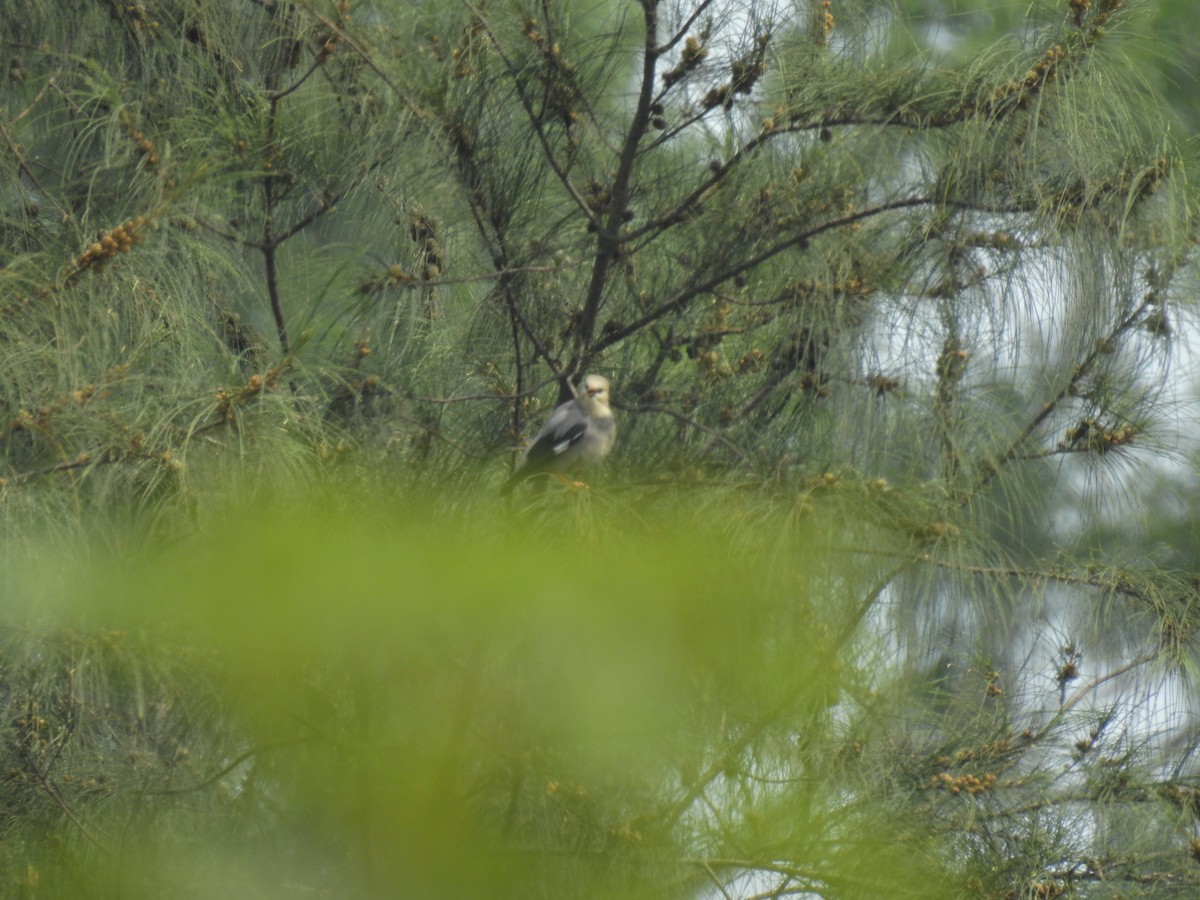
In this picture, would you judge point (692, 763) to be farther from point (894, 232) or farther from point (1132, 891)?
point (894, 232)

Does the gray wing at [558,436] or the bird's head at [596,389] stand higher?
the bird's head at [596,389]

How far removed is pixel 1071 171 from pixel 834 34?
1.61 ft

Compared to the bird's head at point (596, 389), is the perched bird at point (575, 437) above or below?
below

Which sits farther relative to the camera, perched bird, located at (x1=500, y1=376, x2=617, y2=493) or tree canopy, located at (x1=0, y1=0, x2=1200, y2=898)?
perched bird, located at (x1=500, y1=376, x2=617, y2=493)

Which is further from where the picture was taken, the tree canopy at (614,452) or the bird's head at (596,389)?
the bird's head at (596,389)

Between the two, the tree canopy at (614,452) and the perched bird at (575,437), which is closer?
the tree canopy at (614,452)

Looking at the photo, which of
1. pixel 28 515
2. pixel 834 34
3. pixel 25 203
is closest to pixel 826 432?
pixel 834 34

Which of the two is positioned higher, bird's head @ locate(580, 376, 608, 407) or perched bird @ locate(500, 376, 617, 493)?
bird's head @ locate(580, 376, 608, 407)

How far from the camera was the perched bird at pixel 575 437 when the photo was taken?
2143mm

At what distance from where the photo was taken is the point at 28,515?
1645 millimetres

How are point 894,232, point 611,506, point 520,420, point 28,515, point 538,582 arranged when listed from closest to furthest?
point 538,582
point 28,515
point 611,506
point 894,232
point 520,420

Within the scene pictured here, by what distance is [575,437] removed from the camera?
2.21m

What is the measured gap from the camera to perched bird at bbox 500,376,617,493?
→ 84.4 inches

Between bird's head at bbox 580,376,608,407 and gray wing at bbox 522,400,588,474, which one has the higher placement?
bird's head at bbox 580,376,608,407
